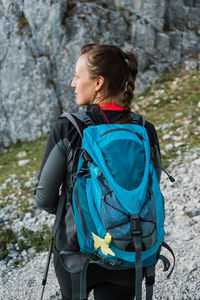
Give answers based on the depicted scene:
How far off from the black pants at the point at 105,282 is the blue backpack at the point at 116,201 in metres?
0.12

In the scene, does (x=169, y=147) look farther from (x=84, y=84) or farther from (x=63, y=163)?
(x=63, y=163)

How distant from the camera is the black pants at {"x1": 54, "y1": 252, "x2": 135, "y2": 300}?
187 cm

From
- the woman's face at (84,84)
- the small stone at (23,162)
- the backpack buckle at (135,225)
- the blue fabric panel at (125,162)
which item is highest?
the woman's face at (84,84)

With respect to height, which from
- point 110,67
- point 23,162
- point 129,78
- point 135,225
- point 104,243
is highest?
point 110,67

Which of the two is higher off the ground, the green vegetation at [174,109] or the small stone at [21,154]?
the green vegetation at [174,109]

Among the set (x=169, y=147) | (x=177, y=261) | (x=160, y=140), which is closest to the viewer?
(x=177, y=261)

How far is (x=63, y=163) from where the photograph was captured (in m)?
1.85

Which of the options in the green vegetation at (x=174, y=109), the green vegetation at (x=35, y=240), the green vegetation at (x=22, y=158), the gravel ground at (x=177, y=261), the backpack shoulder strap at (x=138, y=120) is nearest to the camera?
the backpack shoulder strap at (x=138, y=120)

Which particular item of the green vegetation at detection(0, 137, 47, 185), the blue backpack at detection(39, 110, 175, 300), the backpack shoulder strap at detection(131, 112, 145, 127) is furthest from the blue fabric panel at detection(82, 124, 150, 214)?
the green vegetation at detection(0, 137, 47, 185)

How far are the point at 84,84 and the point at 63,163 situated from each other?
591 millimetres

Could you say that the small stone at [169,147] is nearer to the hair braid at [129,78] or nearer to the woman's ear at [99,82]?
the hair braid at [129,78]

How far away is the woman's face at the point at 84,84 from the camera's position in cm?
192

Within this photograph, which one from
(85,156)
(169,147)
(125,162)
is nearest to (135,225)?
(125,162)

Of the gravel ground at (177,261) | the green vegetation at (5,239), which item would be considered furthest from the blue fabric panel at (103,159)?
the green vegetation at (5,239)
